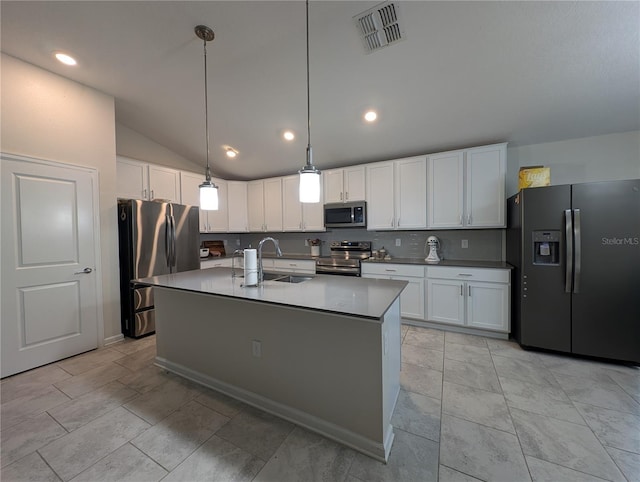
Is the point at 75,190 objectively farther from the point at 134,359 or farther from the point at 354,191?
the point at 354,191

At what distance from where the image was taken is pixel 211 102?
10.5 feet

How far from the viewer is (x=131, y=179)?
3.67 metres

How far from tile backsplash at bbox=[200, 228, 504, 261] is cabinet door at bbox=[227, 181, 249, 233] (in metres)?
0.46

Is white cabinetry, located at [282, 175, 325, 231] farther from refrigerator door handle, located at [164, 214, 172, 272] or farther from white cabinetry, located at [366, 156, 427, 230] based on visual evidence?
refrigerator door handle, located at [164, 214, 172, 272]

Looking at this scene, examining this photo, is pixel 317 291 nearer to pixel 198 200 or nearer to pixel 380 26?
pixel 380 26

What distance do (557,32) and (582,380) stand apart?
9.34 feet

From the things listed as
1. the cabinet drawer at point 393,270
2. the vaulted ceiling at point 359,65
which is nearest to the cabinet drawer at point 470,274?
the cabinet drawer at point 393,270

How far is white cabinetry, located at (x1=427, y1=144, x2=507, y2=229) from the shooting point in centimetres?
321

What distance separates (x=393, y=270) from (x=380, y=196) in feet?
3.75

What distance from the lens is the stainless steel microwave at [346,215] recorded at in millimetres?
4023

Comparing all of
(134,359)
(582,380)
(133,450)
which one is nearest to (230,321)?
(133,450)

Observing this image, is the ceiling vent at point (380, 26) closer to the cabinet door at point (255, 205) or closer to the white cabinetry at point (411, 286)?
the white cabinetry at point (411, 286)

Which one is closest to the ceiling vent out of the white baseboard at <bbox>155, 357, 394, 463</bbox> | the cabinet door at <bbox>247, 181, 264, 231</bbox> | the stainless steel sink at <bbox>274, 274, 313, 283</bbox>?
the stainless steel sink at <bbox>274, 274, 313, 283</bbox>

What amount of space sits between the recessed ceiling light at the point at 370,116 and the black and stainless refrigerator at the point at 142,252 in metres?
2.83
